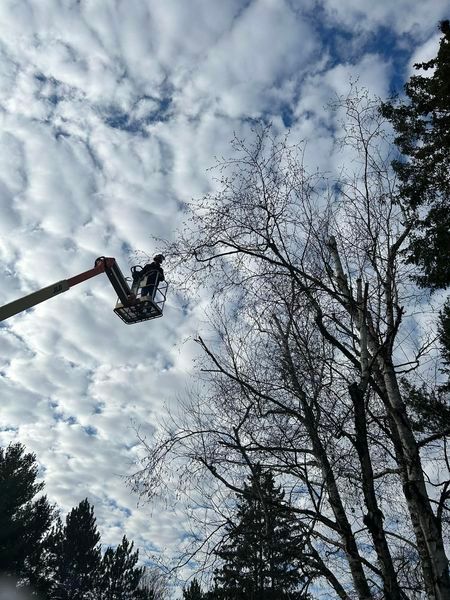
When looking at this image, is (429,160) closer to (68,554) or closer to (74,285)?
(74,285)

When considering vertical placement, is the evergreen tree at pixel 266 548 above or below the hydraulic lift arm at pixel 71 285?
below

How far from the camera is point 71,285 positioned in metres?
10.4

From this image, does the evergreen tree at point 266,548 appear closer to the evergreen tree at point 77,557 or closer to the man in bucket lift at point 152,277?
the man in bucket lift at point 152,277

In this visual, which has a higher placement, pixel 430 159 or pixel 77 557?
pixel 430 159

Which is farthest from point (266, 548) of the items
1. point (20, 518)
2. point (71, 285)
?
point (20, 518)

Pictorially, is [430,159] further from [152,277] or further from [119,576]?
[119,576]

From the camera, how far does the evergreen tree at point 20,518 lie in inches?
1008

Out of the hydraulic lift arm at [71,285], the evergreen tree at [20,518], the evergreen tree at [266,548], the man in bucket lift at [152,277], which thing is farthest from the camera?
the evergreen tree at [20,518]

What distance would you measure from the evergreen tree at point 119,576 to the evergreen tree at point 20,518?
559 cm

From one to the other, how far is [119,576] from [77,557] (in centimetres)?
362

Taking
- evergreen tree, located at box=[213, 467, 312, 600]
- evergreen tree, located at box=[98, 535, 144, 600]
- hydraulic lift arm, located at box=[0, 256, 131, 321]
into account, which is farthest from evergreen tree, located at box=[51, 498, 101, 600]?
evergreen tree, located at box=[213, 467, 312, 600]

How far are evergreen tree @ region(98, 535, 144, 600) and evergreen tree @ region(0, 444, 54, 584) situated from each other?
5.59 meters

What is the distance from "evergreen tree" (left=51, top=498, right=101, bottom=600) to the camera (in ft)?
Answer: 96.0

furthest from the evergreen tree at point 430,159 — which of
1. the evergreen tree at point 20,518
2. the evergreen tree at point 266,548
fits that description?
the evergreen tree at point 20,518
